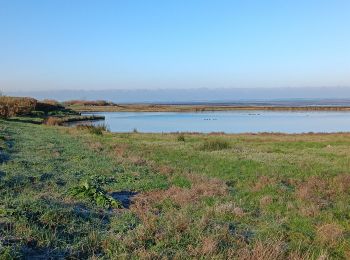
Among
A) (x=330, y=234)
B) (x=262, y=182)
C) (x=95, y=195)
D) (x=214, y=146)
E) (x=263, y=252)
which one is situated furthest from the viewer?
(x=214, y=146)

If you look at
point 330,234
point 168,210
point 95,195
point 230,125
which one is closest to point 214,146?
point 95,195

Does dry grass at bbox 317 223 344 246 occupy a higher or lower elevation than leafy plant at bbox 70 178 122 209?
lower

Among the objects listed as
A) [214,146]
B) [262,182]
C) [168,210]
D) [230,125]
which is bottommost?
[230,125]

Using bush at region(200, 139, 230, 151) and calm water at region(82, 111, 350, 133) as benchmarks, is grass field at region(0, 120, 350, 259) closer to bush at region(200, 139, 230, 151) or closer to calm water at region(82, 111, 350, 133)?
bush at region(200, 139, 230, 151)

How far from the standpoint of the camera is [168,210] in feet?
31.4

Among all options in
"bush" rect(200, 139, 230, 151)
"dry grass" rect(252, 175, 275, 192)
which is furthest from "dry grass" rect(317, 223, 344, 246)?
"bush" rect(200, 139, 230, 151)

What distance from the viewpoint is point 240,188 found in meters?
12.9

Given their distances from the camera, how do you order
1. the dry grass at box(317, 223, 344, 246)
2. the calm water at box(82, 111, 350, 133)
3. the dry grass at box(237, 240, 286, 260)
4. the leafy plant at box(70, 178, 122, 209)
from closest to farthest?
the dry grass at box(237, 240, 286, 260) → the dry grass at box(317, 223, 344, 246) → the leafy plant at box(70, 178, 122, 209) → the calm water at box(82, 111, 350, 133)

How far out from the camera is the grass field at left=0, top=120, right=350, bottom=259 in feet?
22.6

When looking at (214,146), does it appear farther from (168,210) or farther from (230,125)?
(230,125)

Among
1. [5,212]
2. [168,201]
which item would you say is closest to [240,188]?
[168,201]

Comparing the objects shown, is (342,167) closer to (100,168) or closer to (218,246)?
(100,168)

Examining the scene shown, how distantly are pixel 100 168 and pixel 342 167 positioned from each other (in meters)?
10.2

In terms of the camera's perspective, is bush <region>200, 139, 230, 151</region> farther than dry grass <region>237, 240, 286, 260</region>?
Yes
